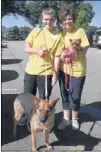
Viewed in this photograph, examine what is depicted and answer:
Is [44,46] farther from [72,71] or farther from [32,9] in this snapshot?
[32,9]

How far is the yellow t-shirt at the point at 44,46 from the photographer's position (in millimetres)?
2195

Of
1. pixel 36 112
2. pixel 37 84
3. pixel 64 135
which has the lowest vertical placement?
pixel 64 135

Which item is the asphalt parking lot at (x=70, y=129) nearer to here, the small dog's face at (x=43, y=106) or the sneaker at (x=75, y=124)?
the sneaker at (x=75, y=124)

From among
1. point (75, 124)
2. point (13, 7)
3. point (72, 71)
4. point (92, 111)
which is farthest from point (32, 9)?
point (92, 111)

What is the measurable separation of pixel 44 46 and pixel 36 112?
462 millimetres

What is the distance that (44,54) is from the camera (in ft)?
7.23

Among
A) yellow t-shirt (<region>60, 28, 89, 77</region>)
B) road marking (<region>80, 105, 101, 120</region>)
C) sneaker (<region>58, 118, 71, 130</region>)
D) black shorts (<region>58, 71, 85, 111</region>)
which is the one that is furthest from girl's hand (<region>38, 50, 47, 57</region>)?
road marking (<region>80, 105, 101, 120</region>)

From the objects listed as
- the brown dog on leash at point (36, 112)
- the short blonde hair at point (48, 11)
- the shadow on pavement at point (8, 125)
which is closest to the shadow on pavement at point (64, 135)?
the shadow on pavement at point (8, 125)

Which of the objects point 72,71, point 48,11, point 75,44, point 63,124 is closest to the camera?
point 48,11

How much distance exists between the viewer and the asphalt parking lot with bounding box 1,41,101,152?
2.38 metres

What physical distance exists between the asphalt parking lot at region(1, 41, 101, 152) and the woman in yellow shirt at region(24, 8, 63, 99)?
0.09 meters

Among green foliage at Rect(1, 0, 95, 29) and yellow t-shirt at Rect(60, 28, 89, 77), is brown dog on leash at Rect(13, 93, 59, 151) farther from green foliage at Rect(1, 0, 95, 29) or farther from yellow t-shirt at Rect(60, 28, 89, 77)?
green foliage at Rect(1, 0, 95, 29)

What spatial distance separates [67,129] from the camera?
114 inches

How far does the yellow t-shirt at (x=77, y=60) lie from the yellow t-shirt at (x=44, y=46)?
5.8 inches
